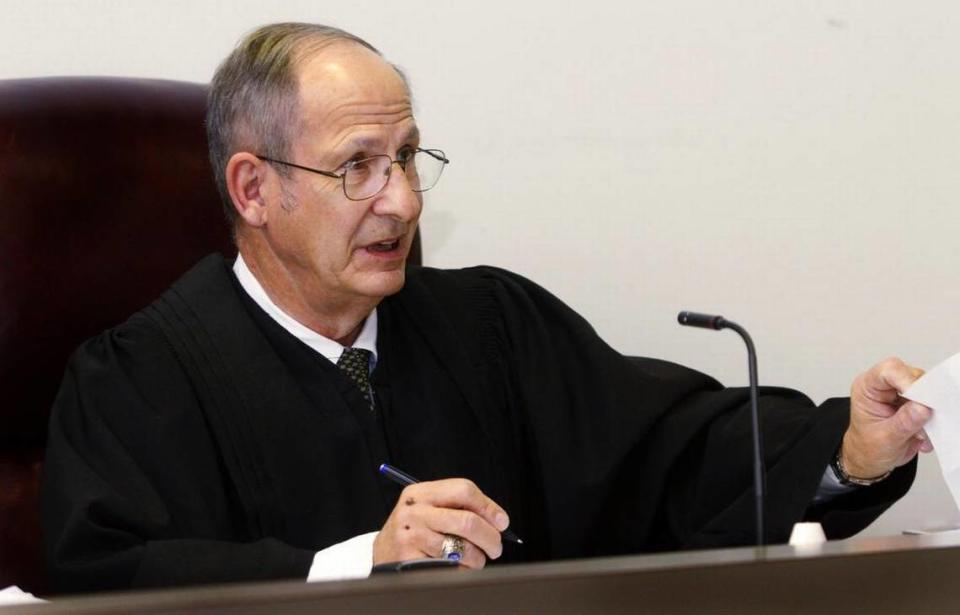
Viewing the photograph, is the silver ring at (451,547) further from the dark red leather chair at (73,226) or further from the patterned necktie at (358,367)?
the dark red leather chair at (73,226)

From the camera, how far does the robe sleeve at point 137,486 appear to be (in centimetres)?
199

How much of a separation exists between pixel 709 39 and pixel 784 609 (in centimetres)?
206

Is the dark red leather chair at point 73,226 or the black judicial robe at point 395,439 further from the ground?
the dark red leather chair at point 73,226

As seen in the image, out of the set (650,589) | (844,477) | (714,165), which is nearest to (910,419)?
(844,477)

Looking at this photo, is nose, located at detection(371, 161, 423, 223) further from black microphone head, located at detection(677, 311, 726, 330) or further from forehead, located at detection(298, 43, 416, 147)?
black microphone head, located at detection(677, 311, 726, 330)

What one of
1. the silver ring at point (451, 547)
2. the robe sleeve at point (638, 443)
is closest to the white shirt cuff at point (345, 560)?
the silver ring at point (451, 547)

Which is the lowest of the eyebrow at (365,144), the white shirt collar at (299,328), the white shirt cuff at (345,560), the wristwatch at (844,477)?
the white shirt cuff at (345,560)

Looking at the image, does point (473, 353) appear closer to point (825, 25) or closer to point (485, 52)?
point (485, 52)

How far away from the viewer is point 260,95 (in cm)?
233

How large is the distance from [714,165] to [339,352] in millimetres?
1055

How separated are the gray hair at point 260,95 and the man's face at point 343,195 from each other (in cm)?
2

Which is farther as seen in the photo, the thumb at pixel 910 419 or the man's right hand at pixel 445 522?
the thumb at pixel 910 419

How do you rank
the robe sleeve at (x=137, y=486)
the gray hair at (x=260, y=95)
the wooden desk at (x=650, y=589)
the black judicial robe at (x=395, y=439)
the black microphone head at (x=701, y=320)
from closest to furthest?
the wooden desk at (x=650, y=589), the black microphone head at (x=701, y=320), the robe sleeve at (x=137, y=486), the black judicial robe at (x=395, y=439), the gray hair at (x=260, y=95)

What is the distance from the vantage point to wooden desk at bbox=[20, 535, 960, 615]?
1.00 meters
